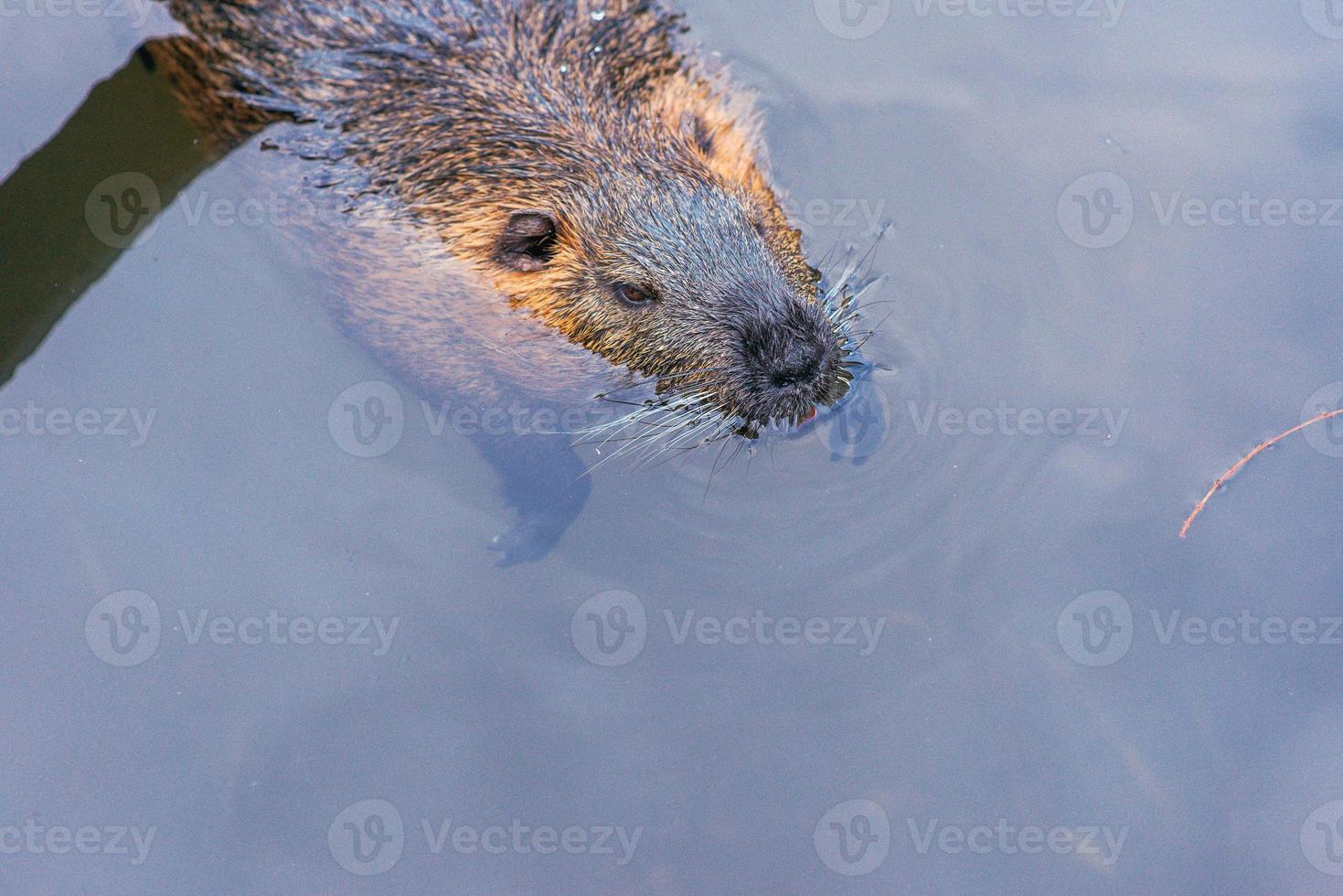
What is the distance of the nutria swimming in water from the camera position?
3867mm

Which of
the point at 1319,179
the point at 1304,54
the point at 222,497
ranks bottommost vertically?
the point at 222,497

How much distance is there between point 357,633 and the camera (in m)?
4.11

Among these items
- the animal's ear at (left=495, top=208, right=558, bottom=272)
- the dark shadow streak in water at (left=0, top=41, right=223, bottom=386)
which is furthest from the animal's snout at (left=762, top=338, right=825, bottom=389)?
the dark shadow streak in water at (left=0, top=41, right=223, bottom=386)

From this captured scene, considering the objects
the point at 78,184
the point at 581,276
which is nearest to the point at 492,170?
the point at 581,276

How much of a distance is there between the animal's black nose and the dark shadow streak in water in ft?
9.10

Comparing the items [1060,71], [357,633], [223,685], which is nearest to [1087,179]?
[1060,71]

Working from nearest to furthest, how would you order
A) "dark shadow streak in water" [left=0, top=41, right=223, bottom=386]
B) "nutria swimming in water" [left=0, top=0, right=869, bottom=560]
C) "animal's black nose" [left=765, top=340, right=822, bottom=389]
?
"animal's black nose" [left=765, top=340, right=822, bottom=389] < "nutria swimming in water" [left=0, top=0, right=869, bottom=560] < "dark shadow streak in water" [left=0, top=41, right=223, bottom=386]

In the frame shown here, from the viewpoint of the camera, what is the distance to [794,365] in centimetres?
368

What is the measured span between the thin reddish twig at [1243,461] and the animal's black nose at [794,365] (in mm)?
1642

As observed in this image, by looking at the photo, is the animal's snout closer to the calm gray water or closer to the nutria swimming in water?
the nutria swimming in water

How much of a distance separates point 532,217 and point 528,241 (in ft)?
0.37

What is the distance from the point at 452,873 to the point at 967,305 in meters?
3.01

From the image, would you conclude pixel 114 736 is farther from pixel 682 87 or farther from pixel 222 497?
pixel 682 87

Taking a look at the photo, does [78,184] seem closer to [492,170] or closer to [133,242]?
[133,242]
